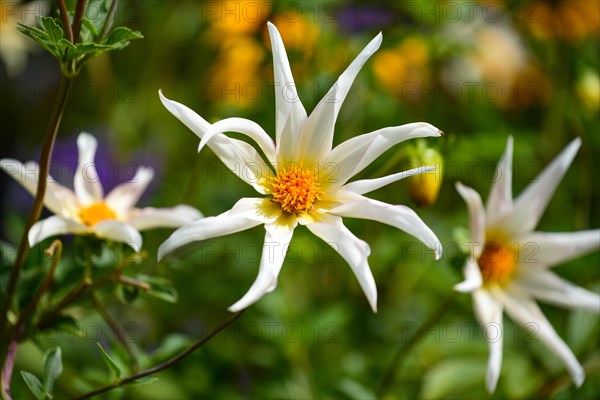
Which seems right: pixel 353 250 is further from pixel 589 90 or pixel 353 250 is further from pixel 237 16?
pixel 237 16

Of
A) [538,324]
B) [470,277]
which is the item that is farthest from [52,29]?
[538,324]

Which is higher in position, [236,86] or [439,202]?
[236,86]

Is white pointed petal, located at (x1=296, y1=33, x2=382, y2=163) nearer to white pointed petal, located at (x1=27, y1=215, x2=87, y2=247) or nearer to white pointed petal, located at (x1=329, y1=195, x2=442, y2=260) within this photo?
white pointed petal, located at (x1=329, y1=195, x2=442, y2=260)

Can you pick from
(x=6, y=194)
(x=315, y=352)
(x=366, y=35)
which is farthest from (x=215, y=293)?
(x=6, y=194)

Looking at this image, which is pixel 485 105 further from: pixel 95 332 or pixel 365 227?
pixel 95 332

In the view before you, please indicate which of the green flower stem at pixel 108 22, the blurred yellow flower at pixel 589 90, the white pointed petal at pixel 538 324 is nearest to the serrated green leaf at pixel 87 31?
the green flower stem at pixel 108 22

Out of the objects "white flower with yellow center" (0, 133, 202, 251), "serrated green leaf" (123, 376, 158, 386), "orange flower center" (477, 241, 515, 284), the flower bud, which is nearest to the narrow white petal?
"white flower with yellow center" (0, 133, 202, 251)
